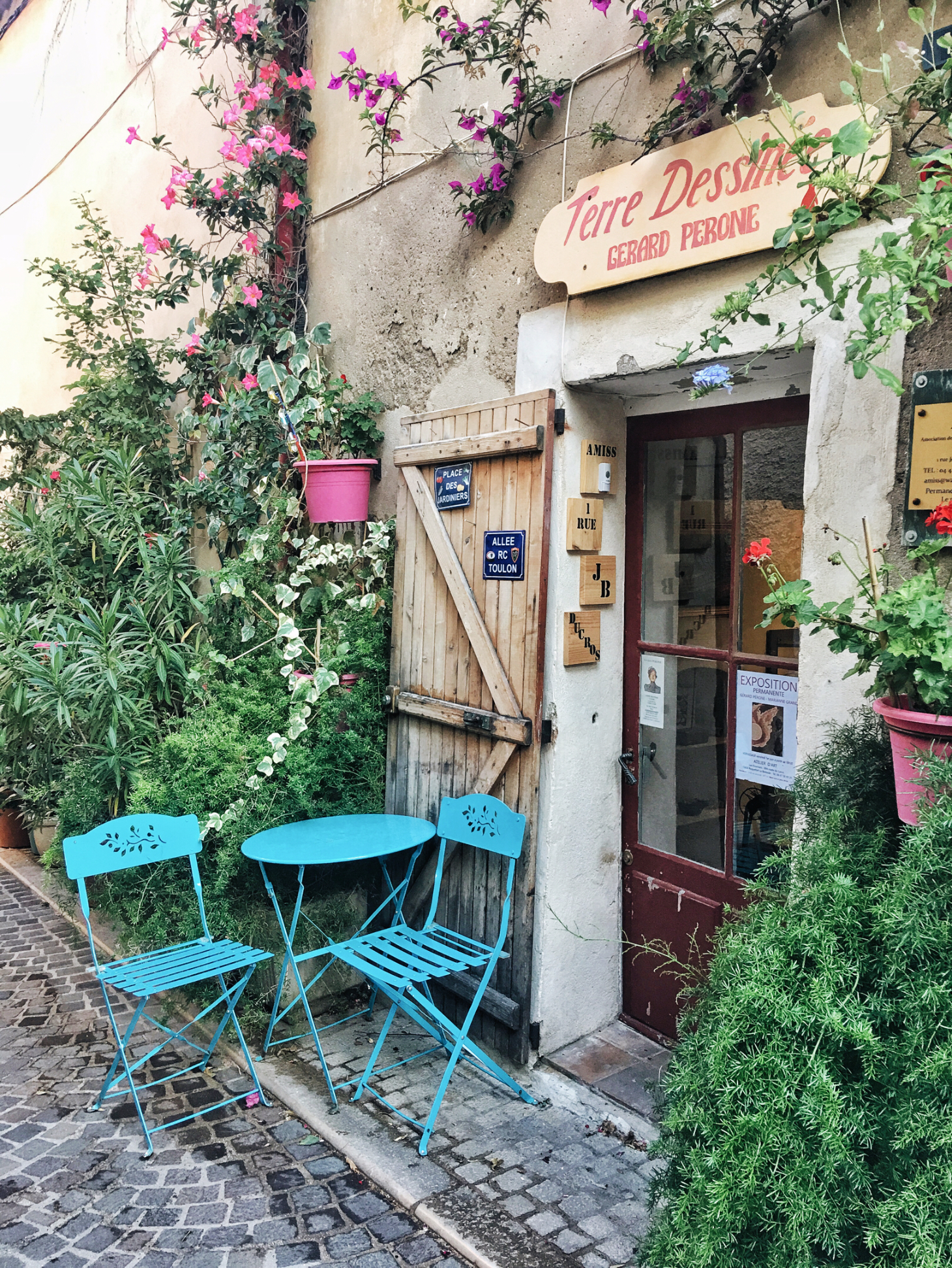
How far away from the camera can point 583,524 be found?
3797mm

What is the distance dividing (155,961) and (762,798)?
248 centimetres

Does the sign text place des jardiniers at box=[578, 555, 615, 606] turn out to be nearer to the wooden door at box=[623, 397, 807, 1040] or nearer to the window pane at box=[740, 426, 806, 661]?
the wooden door at box=[623, 397, 807, 1040]

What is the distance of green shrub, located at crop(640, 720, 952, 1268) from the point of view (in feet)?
5.57

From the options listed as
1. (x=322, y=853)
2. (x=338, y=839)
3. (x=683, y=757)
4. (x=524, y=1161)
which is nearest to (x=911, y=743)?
(x=683, y=757)

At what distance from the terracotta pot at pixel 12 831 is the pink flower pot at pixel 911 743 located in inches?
265

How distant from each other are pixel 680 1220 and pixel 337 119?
17.9ft

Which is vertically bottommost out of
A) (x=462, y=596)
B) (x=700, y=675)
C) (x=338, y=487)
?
(x=700, y=675)

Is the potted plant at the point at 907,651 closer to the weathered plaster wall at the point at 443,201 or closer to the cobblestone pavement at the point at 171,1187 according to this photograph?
the weathered plaster wall at the point at 443,201

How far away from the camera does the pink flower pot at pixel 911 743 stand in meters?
2.00

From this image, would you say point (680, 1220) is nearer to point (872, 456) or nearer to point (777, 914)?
point (777, 914)

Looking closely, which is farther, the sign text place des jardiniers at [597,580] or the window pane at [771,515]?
the sign text place des jardiniers at [597,580]

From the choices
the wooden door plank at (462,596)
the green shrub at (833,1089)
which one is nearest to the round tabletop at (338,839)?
the wooden door plank at (462,596)

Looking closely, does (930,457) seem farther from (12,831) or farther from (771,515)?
(12,831)

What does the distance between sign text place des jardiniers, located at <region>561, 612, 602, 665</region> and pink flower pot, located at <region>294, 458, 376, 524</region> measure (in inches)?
58.8
